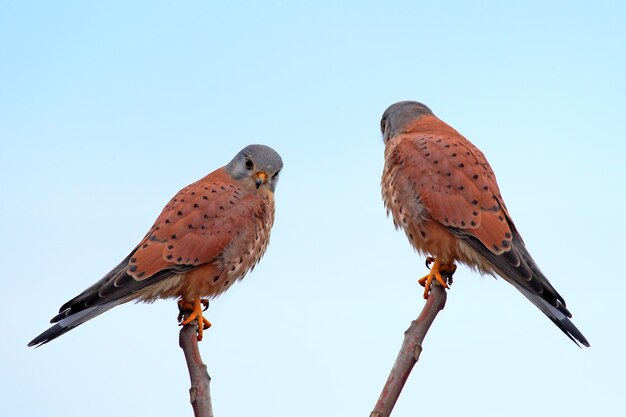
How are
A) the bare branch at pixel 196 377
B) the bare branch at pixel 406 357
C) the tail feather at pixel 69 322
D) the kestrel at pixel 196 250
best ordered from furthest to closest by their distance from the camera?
the kestrel at pixel 196 250, the tail feather at pixel 69 322, the bare branch at pixel 196 377, the bare branch at pixel 406 357

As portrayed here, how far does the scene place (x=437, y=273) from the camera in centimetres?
420

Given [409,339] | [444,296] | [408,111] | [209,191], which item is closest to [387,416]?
[409,339]

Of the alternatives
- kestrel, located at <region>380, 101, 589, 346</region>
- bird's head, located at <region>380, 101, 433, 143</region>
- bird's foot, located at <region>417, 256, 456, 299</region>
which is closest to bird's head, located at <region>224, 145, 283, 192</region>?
kestrel, located at <region>380, 101, 589, 346</region>

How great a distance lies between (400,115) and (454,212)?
1.13 meters

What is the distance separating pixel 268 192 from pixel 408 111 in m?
1.10

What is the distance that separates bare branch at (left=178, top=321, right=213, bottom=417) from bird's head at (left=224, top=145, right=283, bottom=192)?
1.29m

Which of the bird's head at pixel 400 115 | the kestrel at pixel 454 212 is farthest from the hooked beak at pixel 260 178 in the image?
the bird's head at pixel 400 115

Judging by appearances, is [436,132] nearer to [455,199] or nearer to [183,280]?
[455,199]

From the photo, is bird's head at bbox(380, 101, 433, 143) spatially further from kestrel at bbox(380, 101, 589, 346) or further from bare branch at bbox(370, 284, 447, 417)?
bare branch at bbox(370, 284, 447, 417)

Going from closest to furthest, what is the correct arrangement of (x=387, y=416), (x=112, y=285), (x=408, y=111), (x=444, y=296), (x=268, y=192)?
1. (x=387, y=416)
2. (x=444, y=296)
3. (x=112, y=285)
4. (x=268, y=192)
5. (x=408, y=111)

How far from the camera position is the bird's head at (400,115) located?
5.16 metres

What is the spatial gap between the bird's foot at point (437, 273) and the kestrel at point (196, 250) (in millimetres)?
971

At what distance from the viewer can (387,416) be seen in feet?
10.5

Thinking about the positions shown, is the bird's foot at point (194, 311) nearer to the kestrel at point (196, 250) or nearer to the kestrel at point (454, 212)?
the kestrel at point (196, 250)
